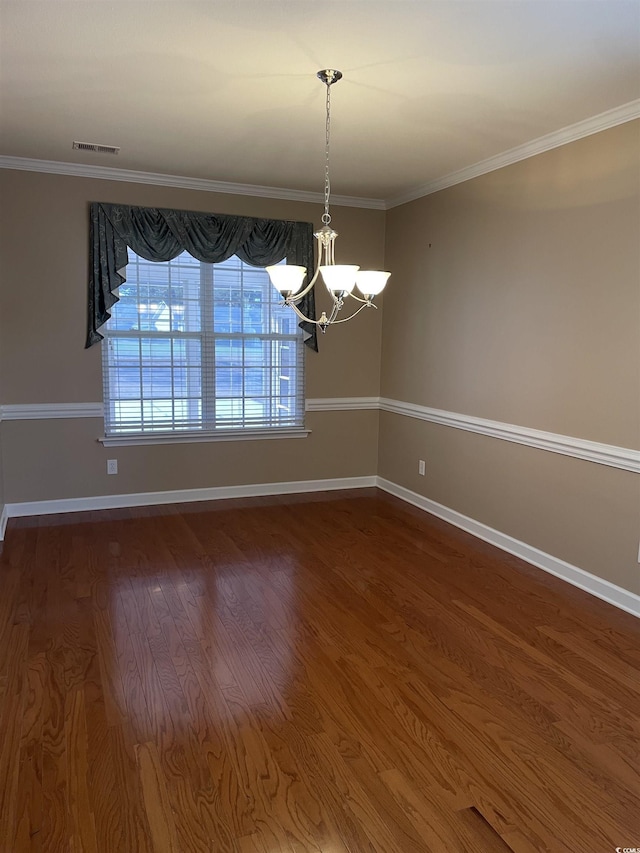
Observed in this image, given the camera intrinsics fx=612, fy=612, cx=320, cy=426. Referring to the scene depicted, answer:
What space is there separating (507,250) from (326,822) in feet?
11.1

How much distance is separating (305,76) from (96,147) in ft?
5.90

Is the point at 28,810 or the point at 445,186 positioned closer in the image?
the point at 28,810

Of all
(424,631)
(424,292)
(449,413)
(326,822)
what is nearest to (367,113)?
(424,292)

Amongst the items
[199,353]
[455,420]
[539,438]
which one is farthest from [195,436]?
[539,438]

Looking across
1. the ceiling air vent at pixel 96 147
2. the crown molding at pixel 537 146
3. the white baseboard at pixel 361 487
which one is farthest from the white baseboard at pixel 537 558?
the ceiling air vent at pixel 96 147

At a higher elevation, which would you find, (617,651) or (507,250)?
(507,250)

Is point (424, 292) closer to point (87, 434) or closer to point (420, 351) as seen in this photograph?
point (420, 351)

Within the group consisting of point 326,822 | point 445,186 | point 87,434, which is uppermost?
point 445,186

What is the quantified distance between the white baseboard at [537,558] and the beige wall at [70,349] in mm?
1308

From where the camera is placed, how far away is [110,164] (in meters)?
4.32

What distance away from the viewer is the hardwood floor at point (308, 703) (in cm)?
181

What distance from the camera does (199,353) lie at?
195 inches

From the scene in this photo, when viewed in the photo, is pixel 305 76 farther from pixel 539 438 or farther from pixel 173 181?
pixel 539 438

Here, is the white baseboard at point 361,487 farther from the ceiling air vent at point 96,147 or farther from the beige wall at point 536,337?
the ceiling air vent at point 96,147
